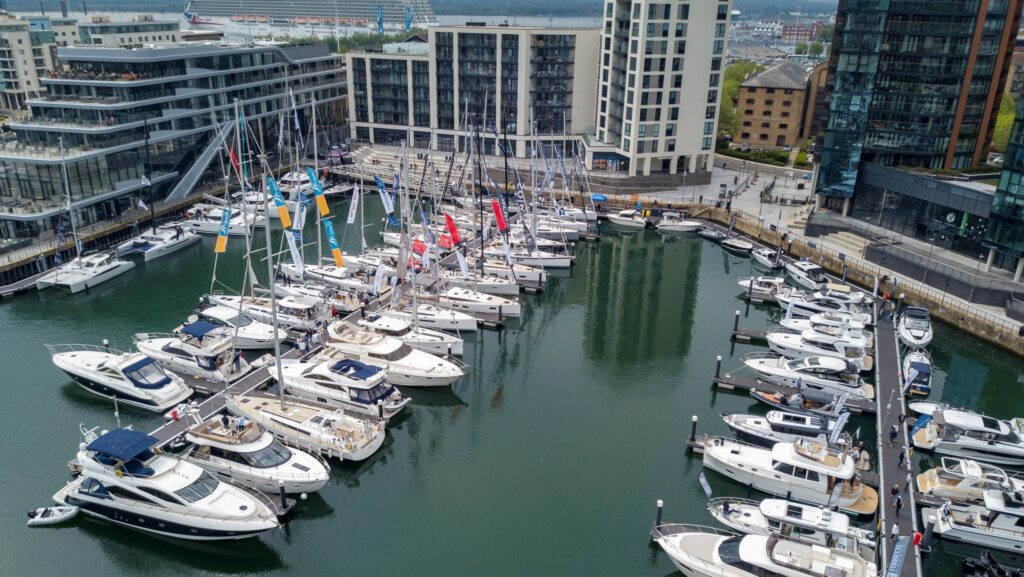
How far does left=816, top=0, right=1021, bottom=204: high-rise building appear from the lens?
64.4m

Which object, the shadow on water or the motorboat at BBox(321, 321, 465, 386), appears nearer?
the shadow on water

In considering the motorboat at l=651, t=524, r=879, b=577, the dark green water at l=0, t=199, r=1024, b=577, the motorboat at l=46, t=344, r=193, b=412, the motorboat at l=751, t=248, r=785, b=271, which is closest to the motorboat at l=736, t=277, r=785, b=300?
the dark green water at l=0, t=199, r=1024, b=577

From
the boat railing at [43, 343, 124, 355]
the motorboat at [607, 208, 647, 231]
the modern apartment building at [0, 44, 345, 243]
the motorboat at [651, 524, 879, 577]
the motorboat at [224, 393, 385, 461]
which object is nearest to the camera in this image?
the motorboat at [651, 524, 879, 577]

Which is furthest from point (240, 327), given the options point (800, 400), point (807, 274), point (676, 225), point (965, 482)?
point (676, 225)

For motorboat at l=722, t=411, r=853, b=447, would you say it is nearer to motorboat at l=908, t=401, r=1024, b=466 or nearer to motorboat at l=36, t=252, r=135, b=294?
motorboat at l=908, t=401, r=1024, b=466

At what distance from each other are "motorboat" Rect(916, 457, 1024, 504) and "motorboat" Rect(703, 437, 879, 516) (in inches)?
110

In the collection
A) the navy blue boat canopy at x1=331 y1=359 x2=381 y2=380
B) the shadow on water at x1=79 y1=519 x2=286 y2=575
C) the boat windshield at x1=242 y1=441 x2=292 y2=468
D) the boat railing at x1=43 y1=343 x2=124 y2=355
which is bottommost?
the shadow on water at x1=79 y1=519 x2=286 y2=575

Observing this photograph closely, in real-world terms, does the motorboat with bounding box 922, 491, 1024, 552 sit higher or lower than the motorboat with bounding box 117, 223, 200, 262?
lower

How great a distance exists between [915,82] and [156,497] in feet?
233

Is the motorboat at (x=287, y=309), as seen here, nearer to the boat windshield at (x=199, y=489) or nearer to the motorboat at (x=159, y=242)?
the motorboat at (x=159, y=242)

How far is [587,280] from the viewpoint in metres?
66.1

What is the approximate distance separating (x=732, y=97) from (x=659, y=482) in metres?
109

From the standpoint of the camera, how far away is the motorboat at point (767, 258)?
6712cm

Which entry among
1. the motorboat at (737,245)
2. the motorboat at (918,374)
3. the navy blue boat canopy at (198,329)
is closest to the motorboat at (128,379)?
the navy blue boat canopy at (198,329)
